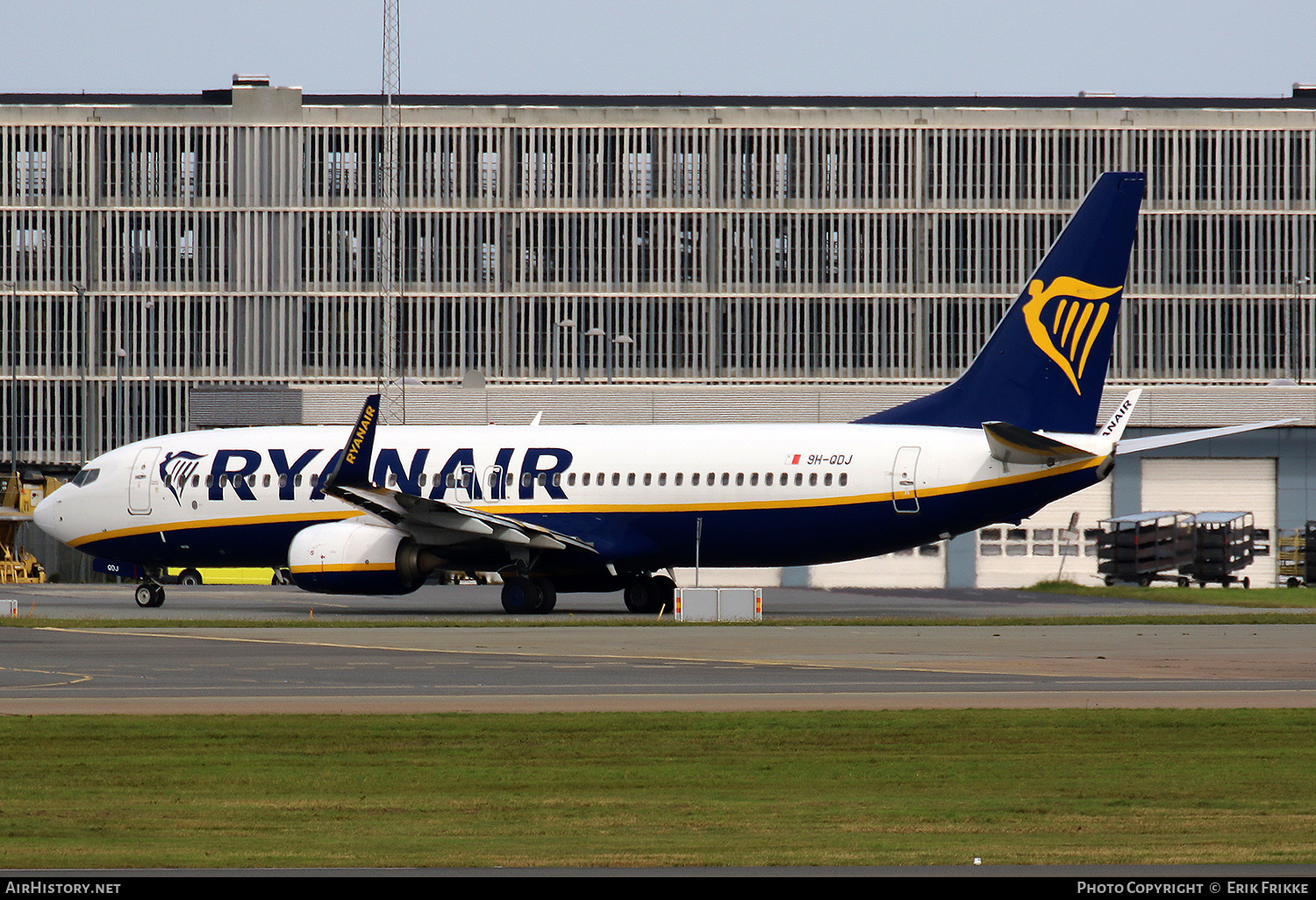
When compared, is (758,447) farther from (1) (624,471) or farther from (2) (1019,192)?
(2) (1019,192)

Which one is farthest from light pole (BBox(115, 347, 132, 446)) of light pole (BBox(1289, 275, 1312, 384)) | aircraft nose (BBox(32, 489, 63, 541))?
light pole (BBox(1289, 275, 1312, 384))

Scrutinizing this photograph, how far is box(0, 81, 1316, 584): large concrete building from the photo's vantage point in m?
96.9

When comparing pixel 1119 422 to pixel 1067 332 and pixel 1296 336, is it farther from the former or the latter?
pixel 1296 336

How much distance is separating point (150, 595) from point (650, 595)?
12544mm

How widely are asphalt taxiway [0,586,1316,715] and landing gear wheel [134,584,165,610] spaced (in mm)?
2320

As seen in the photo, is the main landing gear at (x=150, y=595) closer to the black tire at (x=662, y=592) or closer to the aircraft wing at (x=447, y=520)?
the aircraft wing at (x=447, y=520)

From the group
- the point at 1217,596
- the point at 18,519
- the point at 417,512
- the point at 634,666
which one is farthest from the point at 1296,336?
the point at 634,666

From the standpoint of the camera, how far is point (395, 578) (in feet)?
131

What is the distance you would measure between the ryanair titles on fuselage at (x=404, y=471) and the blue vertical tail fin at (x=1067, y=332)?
978cm

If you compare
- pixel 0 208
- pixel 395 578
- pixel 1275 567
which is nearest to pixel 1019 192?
pixel 1275 567

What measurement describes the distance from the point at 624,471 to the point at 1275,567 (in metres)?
Result: 31.3

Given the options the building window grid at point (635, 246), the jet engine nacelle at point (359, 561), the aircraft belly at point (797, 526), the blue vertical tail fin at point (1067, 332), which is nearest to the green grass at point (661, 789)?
the aircraft belly at point (797, 526)

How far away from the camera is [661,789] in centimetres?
1466

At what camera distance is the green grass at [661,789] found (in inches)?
449
